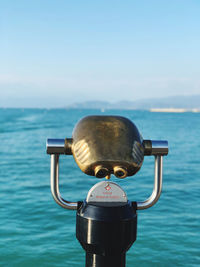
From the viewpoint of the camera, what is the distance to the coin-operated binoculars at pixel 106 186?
3.74 ft

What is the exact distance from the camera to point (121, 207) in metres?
1.20

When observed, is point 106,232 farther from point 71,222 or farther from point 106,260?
point 71,222

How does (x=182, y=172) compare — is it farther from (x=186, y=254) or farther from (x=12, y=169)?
(x=186, y=254)

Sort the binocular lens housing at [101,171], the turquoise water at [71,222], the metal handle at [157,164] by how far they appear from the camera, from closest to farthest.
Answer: the binocular lens housing at [101,171] → the metal handle at [157,164] → the turquoise water at [71,222]

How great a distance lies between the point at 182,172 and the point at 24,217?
8.10 meters

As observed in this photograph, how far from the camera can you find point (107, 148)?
1.14 meters

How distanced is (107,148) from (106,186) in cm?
15

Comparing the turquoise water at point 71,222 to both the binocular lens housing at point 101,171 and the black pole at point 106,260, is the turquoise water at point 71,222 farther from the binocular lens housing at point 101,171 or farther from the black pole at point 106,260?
the binocular lens housing at point 101,171

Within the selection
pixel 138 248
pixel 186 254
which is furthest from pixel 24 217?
pixel 186 254

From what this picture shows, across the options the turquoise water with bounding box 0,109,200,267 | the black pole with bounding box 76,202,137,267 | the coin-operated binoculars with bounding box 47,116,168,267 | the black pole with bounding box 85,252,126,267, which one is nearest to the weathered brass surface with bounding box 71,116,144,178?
the coin-operated binoculars with bounding box 47,116,168,267

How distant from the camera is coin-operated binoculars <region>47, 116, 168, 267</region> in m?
1.14

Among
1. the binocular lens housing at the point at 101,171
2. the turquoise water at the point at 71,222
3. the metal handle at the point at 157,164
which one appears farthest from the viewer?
the turquoise water at the point at 71,222

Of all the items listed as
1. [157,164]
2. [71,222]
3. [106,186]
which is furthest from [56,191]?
[71,222]

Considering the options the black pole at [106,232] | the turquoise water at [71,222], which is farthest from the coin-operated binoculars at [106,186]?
the turquoise water at [71,222]
